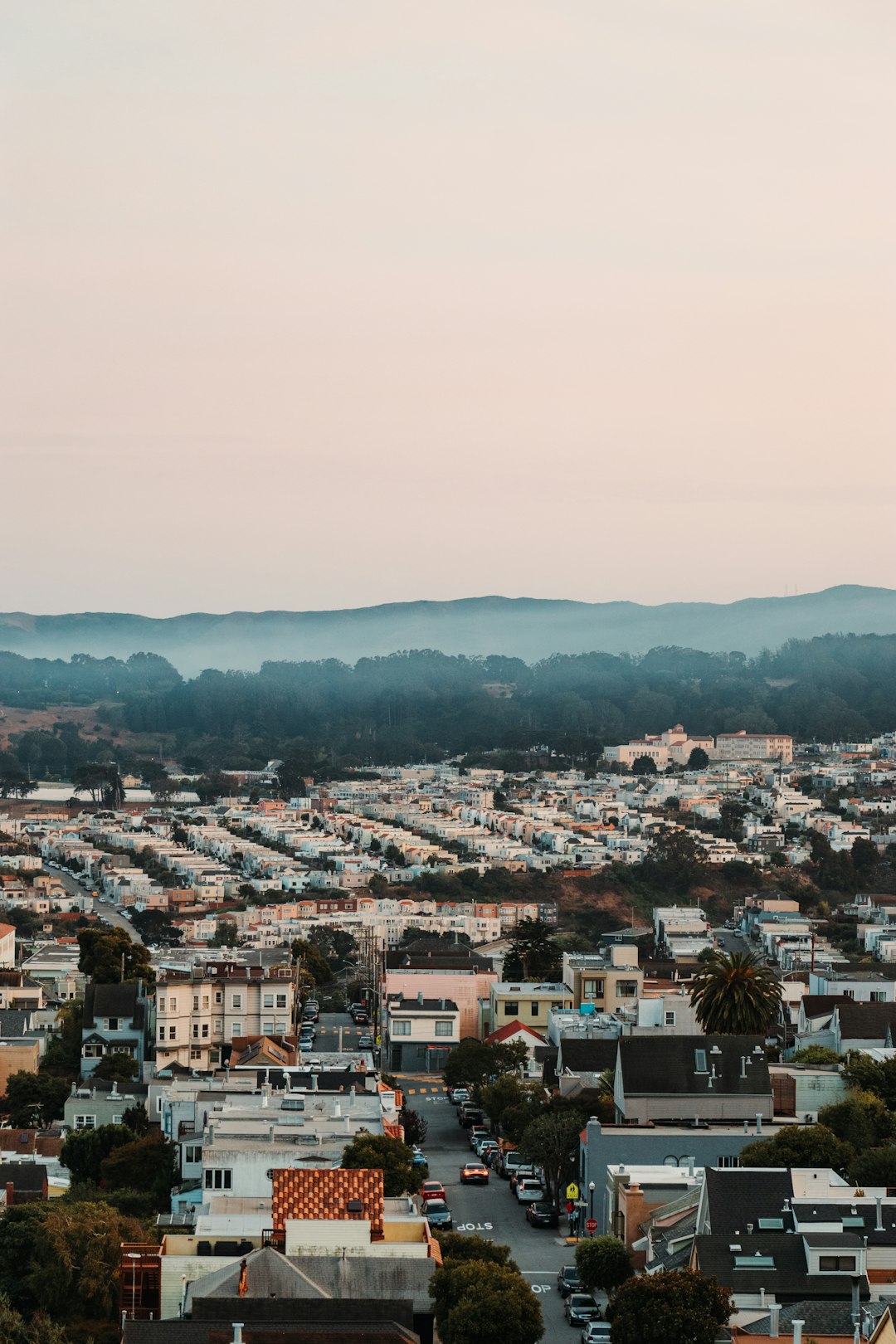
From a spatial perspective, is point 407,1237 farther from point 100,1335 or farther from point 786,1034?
point 786,1034

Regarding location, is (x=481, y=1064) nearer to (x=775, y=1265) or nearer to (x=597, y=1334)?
(x=775, y=1265)

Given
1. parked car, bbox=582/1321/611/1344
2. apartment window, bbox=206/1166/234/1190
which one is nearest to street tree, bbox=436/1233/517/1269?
parked car, bbox=582/1321/611/1344

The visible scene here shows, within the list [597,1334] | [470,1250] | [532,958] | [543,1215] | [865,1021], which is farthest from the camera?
[532,958]

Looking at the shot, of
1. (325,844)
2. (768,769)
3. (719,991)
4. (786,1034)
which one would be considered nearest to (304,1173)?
(719,991)

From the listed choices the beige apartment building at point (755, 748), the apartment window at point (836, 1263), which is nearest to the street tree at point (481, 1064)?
the apartment window at point (836, 1263)

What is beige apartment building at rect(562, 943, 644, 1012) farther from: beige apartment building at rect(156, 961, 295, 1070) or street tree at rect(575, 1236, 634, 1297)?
street tree at rect(575, 1236, 634, 1297)

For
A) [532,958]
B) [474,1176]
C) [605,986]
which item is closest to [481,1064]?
[605,986]

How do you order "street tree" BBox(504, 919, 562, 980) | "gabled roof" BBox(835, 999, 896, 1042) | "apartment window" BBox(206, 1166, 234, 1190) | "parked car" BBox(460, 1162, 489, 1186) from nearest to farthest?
"apartment window" BBox(206, 1166, 234, 1190) → "parked car" BBox(460, 1162, 489, 1186) → "gabled roof" BBox(835, 999, 896, 1042) → "street tree" BBox(504, 919, 562, 980)
